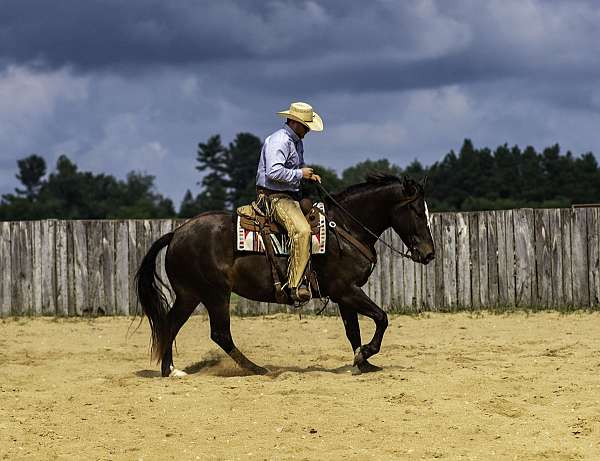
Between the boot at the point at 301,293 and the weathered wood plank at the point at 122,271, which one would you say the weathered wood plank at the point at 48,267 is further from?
the boot at the point at 301,293

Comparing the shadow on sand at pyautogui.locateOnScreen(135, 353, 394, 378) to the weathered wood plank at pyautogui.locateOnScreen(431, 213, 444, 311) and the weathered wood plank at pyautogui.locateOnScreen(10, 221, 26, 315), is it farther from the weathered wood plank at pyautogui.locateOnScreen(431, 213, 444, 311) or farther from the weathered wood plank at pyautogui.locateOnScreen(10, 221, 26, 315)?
the weathered wood plank at pyautogui.locateOnScreen(10, 221, 26, 315)

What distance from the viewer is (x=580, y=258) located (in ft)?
55.1

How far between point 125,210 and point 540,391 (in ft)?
245

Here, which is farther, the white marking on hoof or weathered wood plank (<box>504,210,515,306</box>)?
weathered wood plank (<box>504,210,515,306</box>)

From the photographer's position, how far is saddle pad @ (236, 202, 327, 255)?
10.2m

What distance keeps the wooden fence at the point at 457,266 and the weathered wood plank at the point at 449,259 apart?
0.02 meters

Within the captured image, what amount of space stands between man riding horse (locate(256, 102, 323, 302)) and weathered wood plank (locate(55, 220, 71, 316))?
26.1 ft

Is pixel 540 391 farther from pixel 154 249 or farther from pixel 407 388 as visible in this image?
pixel 154 249

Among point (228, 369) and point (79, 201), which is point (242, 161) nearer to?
point (79, 201)

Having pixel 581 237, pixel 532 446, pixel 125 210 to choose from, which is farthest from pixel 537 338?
pixel 125 210

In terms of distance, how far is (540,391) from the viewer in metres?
8.74

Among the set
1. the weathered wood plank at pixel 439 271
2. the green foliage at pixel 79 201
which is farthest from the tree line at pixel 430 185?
the weathered wood plank at pixel 439 271

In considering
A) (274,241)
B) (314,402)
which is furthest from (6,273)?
(314,402)

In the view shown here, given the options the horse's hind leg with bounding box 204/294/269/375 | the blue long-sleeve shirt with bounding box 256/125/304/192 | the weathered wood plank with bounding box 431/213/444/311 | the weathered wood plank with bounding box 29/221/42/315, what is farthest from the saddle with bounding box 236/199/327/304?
the weathered wood plank with bounding box 29/221/42/315
